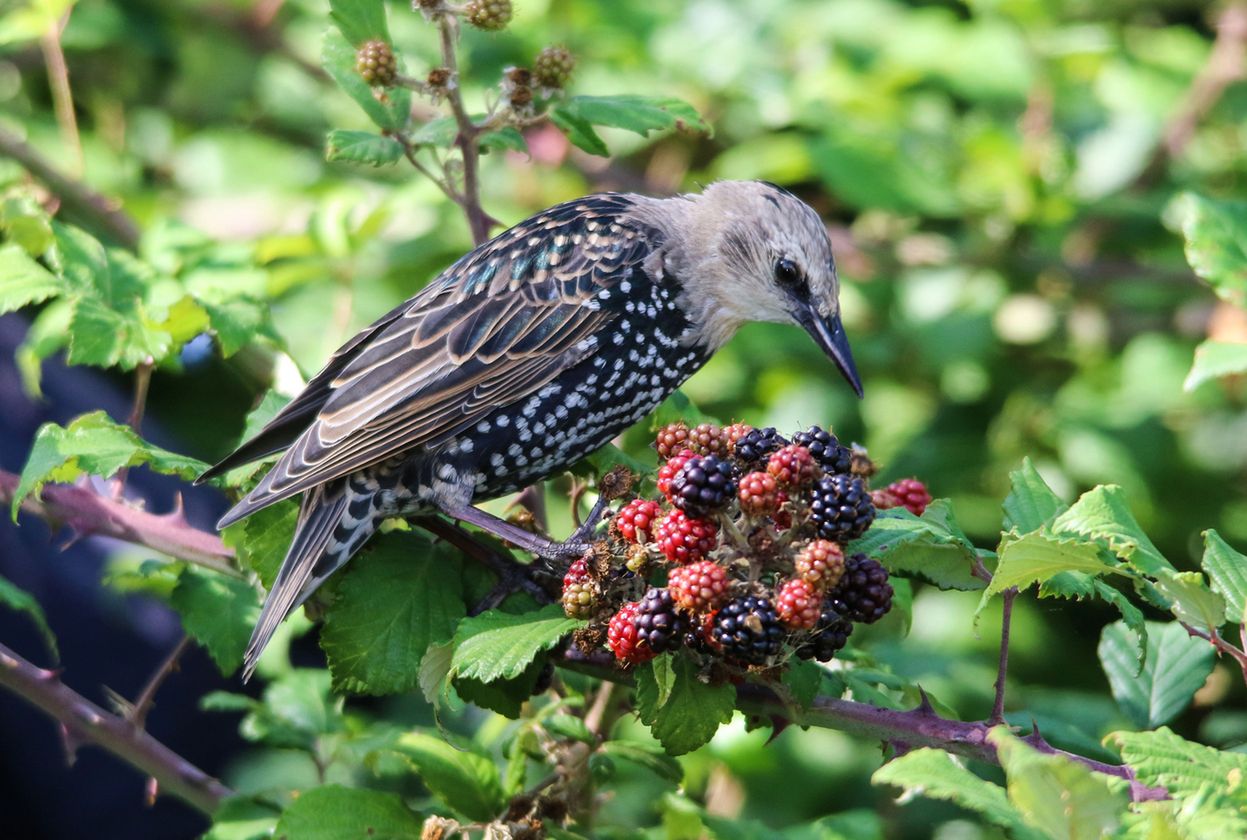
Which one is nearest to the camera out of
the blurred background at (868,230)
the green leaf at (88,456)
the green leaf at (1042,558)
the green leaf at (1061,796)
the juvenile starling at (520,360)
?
the green leaf at (1061,796)

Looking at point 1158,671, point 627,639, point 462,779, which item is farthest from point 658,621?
point 1158,671

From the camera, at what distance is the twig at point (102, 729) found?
7.73 ft

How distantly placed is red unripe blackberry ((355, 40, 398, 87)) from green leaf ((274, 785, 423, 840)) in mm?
1212

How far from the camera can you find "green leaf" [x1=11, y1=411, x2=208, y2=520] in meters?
2.22

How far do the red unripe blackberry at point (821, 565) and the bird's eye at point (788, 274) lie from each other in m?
1.33

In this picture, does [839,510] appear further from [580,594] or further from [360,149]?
[360,149]

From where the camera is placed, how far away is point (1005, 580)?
6.11 feet

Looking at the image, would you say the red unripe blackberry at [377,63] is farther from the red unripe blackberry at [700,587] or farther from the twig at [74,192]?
the twig at [74,192]

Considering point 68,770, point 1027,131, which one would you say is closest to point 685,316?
point 1027,131

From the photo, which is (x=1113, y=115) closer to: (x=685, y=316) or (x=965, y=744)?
(x=685, y=316)

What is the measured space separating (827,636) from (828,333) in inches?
46.7

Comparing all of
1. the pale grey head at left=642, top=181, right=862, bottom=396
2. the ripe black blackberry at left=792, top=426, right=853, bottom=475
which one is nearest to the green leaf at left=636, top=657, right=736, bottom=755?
the ripe black blackberry at left=792, top=426, right=853, bottom=475

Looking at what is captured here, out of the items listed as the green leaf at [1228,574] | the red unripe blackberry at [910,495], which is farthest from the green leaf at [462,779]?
the green leaf at [1228,574]

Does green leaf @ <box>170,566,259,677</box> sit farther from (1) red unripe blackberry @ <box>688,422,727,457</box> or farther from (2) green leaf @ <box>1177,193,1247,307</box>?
(2) green leaf @ <box>1177,193,1247,307</box>
